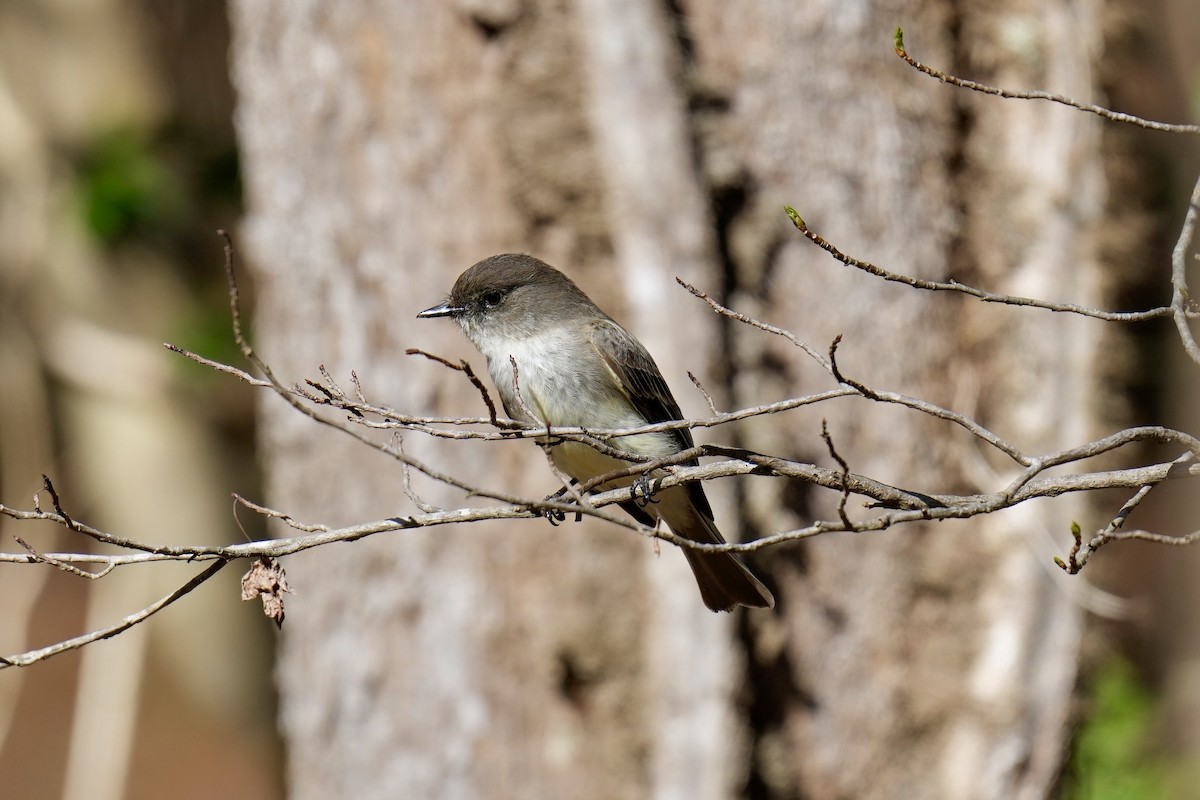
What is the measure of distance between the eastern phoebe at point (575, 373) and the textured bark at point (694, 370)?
2.78 ft

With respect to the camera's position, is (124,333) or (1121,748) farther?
(124,333)

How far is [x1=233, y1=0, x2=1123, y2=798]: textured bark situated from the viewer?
16.2ft

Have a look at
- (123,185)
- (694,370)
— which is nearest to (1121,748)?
(694,370)

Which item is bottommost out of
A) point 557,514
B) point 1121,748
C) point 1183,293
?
point 1183,293

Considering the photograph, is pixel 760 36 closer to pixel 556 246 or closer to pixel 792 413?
pixel 556 246

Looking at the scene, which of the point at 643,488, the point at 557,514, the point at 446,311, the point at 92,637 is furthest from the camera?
the point at 446,311

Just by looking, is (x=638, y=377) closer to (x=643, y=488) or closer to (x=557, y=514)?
(x=557, y=514)

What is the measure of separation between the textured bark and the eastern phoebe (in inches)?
33.4

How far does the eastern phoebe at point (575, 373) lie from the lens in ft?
12.2

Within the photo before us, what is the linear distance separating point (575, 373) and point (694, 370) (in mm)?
1121

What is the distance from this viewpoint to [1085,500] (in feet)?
17.6

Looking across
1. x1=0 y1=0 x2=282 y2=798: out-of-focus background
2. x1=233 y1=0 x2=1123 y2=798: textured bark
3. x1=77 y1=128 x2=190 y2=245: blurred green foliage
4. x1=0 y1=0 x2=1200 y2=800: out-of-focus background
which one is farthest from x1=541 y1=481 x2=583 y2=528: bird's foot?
x1=77 y1=128 x2=190 y2=245: blurred green foliage

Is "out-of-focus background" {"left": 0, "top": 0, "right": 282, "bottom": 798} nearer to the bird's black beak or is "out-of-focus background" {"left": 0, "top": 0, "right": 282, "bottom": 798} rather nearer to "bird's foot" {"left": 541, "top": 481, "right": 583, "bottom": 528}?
the bird's black beak

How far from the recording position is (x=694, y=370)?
4.82 m
